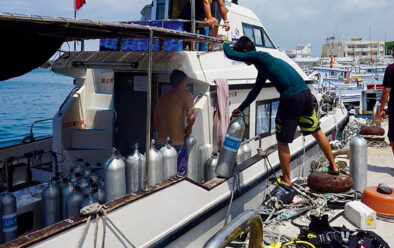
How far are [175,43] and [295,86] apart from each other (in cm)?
180

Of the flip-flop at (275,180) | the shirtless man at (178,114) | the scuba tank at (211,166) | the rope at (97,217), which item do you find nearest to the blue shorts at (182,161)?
the shirtless man at (178,114)

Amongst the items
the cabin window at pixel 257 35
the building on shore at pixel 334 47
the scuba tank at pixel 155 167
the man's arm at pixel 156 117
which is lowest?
the scuba tank at pixel 155 167

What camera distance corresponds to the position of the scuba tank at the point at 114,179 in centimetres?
355

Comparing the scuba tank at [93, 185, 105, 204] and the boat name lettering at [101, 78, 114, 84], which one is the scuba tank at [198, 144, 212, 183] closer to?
the scuba tank at [93, 185, 105, 204]

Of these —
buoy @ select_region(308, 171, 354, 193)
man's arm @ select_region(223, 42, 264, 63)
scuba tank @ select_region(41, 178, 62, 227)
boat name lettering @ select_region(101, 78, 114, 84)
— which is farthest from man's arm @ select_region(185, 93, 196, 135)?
boat name lettering @ select_region(101, 78, 114, 84)

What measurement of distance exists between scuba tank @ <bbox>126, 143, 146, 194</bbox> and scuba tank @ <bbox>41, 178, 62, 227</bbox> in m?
0.71

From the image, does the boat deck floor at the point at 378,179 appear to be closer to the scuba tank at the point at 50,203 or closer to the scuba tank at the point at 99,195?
the scuba tank at the point at 99,195

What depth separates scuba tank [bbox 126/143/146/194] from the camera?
147 inches

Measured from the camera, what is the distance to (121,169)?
11.8ft

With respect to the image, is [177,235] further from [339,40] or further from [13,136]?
[339,40]

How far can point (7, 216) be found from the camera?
3242 mm

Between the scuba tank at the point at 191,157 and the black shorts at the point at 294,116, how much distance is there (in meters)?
1.13

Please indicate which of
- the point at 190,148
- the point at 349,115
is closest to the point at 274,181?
the point at 190,148

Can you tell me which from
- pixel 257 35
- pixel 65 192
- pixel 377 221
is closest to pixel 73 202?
pixel 65 192
